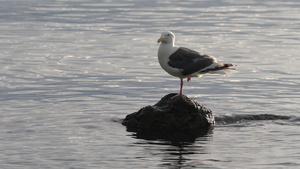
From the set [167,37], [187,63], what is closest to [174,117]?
[187,63]

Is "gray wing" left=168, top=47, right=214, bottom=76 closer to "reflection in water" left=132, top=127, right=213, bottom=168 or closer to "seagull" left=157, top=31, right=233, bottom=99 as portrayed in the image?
"seagull" left=157, top=31, right=233, bottom=99

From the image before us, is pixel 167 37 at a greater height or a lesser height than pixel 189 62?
greater

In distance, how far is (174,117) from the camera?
626 inches

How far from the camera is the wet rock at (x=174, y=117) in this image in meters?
15.8

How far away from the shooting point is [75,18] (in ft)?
138

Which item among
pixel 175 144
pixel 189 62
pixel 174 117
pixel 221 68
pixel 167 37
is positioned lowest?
pixel 175 144

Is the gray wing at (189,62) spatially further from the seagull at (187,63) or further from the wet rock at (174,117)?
the wet rock at (174,117)

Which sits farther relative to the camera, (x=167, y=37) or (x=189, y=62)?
(x=167, y=37)

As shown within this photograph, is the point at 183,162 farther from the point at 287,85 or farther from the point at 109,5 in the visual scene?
the point at 109,5

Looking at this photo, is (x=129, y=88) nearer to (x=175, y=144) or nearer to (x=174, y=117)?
(x=174, y=117)

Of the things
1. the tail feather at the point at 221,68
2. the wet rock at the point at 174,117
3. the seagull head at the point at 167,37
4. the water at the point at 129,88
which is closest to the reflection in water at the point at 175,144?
the water at the point at 129,88

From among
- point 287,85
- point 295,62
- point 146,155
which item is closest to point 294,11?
point 295,62

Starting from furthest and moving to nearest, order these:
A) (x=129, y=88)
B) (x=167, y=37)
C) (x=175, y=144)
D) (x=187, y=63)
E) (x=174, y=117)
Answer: (x=129, y=88)
(x=174, y=117)
(x=167, y=37)
(x=187, y=63)
(x=175, y=144)

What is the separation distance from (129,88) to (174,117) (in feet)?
18.1
